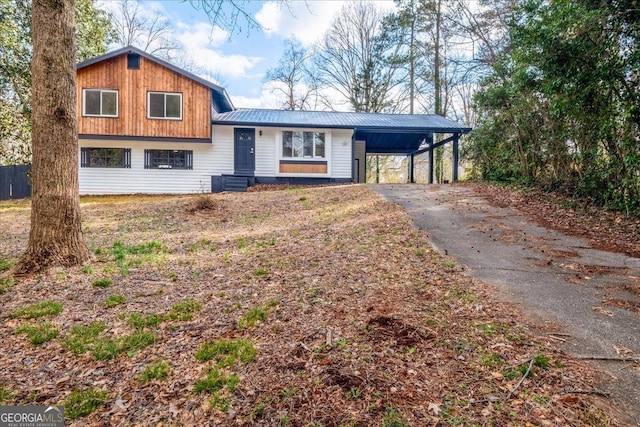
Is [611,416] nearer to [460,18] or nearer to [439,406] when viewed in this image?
[439,406]

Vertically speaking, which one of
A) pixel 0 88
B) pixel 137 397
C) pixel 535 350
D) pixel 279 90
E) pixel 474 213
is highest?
pixel 279 90

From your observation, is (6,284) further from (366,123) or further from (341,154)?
(366,123)

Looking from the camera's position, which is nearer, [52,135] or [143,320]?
[143,320]

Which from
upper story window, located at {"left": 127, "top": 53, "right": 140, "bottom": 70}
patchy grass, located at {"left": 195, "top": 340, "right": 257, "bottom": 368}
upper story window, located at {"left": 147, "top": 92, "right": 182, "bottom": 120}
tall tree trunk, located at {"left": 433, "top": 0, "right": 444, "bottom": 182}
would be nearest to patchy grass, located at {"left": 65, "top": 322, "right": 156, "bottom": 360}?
patchy grass, located at {"left": 195, "top": 340, "right": 257, "bottom": 368}

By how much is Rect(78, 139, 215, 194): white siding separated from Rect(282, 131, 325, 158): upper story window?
3.37 meters

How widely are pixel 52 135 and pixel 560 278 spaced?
659cm

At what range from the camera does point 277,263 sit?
4.97 meters

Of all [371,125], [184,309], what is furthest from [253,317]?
[371,125]

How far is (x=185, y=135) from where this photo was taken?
14734 mm

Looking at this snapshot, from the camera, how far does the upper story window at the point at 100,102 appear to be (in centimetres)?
1430

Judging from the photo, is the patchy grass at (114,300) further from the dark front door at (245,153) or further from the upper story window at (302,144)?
the upper story window at (302,144)

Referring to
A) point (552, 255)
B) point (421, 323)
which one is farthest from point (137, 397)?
point (552, 255)

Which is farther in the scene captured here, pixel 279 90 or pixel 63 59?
pixel 279 90

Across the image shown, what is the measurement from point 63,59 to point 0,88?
16.8 m
